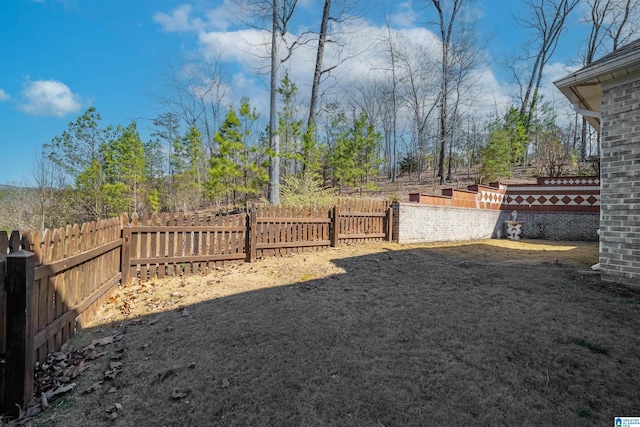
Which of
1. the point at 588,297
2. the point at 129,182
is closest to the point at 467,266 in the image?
the point at 588,297

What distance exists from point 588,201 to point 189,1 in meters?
17.7

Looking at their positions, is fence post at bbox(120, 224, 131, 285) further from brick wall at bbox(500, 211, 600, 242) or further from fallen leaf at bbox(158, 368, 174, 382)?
brick wall at bbox(500, 211, 600, 242)

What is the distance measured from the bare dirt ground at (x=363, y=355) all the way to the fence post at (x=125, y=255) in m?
0.19

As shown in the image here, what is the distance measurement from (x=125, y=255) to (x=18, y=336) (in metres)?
2.96

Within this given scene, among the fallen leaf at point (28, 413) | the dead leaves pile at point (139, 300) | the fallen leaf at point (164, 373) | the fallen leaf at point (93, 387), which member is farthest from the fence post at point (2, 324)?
the dead leaves pile at point (139, 300)

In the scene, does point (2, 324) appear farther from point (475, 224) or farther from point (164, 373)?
point (475, 224)

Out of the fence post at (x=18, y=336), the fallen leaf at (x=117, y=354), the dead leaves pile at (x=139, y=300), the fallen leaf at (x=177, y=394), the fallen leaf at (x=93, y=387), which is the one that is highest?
the fence post at (x=18, y=336)

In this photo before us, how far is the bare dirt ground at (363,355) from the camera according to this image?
1933mm

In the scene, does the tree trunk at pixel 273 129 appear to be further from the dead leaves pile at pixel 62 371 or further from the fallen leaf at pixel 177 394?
the fallen leaf at pixel 177 394

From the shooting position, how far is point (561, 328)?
2951 mm

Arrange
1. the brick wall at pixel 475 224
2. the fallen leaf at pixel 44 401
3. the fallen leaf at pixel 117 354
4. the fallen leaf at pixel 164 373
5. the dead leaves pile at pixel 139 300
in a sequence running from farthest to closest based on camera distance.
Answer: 1. the brick wall at pixel 475 224
2. the dead leaves pile at pixel 139 300
3. the fallen leaf at pixel 117 354
4. the fallen leaf at pixel 164 373
5. the fallen leaf at pixel 44 401

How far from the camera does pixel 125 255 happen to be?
187 inches

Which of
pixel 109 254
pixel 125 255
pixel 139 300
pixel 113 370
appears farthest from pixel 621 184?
pixel 125 255

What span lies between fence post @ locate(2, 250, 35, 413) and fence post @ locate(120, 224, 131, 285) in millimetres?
2845
